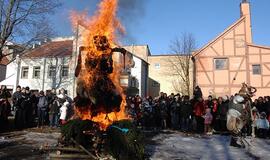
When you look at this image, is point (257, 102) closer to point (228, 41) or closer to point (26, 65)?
point (228, 41)

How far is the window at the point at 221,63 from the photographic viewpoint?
28.5 metres

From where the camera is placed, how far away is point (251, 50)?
92.6 feet

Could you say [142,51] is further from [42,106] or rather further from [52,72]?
[42,106]

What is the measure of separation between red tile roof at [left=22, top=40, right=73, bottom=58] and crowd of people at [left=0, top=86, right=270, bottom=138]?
21.3 m

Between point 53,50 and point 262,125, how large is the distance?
29.3m

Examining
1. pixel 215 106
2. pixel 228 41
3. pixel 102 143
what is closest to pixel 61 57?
pixel 228 41

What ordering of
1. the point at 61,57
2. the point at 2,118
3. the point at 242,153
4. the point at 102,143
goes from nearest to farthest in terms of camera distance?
the point at 102,143, the point at 242,153, the point at 2,118, the point at 61,57

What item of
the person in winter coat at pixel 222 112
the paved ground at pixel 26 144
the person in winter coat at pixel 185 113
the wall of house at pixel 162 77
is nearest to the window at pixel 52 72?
the wall of house at pixel 162 77

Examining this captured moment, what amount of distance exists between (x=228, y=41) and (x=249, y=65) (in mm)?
2997

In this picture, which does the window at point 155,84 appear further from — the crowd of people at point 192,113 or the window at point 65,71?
the crowd of people at point 192,113

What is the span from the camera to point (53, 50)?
37625 mm

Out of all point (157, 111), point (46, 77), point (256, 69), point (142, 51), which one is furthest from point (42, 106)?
point (142, 51)

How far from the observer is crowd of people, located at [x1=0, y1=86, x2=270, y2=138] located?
13742 mm

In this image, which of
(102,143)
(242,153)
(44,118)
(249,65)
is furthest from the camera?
(249,65)
